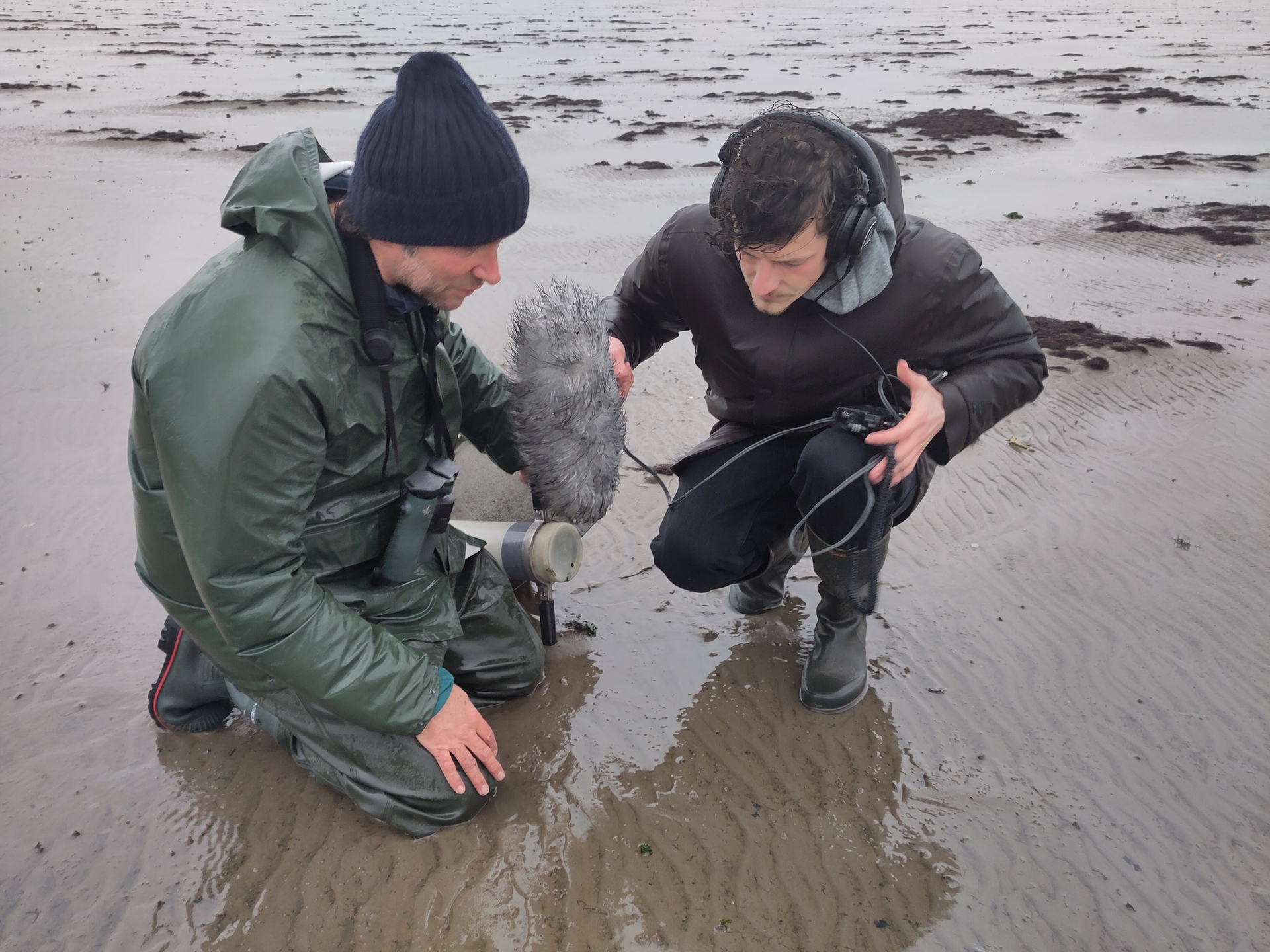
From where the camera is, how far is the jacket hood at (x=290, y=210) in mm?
2242

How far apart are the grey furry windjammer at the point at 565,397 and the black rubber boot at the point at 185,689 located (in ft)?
3.93

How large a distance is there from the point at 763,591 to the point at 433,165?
2.15 m

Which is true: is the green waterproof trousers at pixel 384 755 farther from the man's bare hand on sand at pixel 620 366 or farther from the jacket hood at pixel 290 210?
the jacket hood at pixel 290 210

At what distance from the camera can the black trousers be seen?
3170mm

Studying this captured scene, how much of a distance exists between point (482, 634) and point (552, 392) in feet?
2.91

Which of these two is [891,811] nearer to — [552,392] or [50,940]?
[552,392]

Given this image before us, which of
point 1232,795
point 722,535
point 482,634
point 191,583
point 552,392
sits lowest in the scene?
point 1232,795

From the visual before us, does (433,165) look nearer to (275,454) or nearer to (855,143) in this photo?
(275,454)

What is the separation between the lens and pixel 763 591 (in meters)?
3.67

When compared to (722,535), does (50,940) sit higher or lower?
lower

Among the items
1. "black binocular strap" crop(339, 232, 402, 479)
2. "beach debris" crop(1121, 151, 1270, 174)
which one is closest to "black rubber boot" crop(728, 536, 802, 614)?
"black binocular strap" crop(339, 232, 402, 479)

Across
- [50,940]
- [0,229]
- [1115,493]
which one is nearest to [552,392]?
[50,940]

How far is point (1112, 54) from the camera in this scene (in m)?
20.7

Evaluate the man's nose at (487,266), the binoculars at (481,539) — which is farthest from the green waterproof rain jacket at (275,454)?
the man's nose at (487,266)
